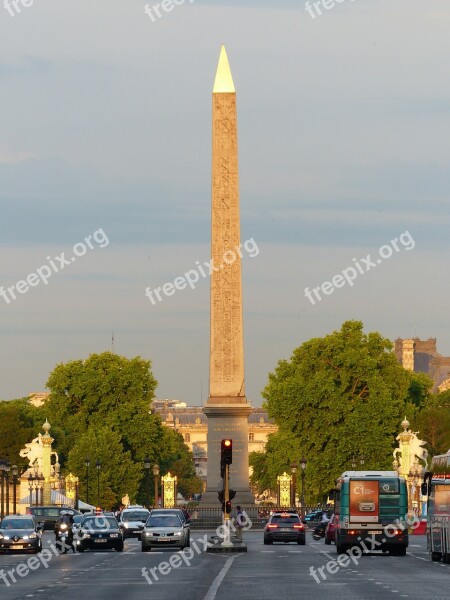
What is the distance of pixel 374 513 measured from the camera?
4975cm

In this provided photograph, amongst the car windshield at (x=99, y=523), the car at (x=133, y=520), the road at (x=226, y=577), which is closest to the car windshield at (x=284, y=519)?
the car windshield at (x=99, y=523)

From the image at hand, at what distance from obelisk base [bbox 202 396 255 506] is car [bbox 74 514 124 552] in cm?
1675

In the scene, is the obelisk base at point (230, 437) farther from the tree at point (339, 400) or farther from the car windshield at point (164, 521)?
the tree at point (339, 400)

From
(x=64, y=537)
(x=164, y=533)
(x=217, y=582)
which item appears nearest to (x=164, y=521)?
(x=164, y=533)

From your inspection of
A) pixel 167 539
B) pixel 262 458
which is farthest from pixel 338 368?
pixel 167 539

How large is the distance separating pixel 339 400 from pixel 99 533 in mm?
47286

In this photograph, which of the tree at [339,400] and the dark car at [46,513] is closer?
the dark car at [46,513]

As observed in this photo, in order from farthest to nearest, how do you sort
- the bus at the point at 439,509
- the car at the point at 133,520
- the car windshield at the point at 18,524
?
1. the car at the point at 133,520
2. the car windshield at the point at 18,524
3. the bus at the point at 439,509

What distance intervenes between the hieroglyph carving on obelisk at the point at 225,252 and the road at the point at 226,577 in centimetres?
1725

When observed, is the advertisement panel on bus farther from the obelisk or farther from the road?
the obelisk

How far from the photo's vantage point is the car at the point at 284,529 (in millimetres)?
61844

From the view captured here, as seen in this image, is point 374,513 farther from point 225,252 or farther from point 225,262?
point 225,252

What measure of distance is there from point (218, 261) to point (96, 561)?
24.8m

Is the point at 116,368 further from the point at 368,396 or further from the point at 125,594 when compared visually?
the point at 125,594
